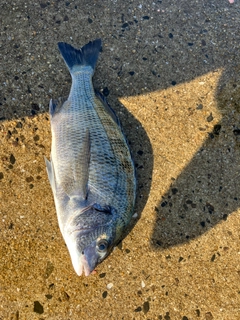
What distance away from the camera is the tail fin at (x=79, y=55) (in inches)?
134

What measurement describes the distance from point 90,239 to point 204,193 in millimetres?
1385

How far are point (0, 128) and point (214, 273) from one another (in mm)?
2626

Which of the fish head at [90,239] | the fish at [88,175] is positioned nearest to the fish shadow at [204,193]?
the fish at [88,175]

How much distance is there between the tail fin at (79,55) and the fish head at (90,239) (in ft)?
5.24

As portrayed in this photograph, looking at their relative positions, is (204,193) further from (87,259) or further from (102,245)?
(87,259)

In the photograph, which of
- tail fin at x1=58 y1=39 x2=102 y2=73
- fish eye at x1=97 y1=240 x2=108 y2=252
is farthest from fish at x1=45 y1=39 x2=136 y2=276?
tail fin at x1=58 y1=39 x2=102 y2=73

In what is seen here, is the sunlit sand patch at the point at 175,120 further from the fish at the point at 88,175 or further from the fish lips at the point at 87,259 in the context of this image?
the fish lips at the point at 87,259

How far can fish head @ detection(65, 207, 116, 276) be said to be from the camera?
2633mm

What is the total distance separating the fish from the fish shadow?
1.78 ft

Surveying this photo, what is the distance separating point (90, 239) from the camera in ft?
8.70

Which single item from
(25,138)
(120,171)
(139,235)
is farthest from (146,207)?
(25,138)

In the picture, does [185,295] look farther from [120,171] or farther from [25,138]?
[25,138]

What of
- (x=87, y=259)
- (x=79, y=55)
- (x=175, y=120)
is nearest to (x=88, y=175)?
(x=87, y=259)

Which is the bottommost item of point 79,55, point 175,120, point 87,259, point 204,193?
point 204,193
